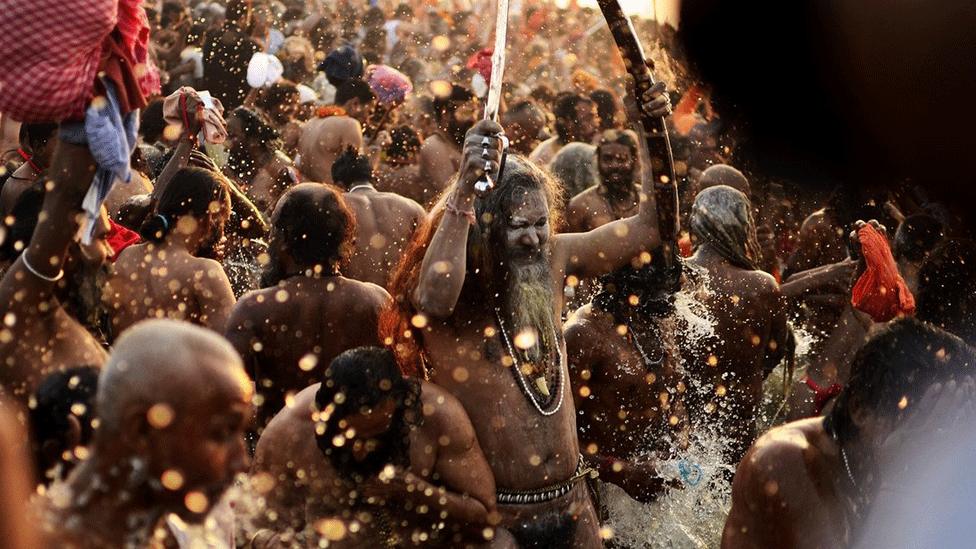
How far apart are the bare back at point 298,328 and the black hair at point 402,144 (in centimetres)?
387

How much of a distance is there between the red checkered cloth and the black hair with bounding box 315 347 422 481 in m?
1.11

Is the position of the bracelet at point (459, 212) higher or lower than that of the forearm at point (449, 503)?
higher

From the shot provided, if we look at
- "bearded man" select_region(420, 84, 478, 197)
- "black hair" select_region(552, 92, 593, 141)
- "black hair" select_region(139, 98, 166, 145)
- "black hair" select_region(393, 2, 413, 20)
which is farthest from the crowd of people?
"black hair" select_region(393, 2, 413, 20)

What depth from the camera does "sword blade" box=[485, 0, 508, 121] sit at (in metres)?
3.20

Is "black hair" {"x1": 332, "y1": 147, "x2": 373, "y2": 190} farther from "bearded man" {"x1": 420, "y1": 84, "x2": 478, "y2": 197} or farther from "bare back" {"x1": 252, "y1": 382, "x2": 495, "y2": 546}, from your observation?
"bare back" {"x1": 252, "y1": 382, "x2": 495, "y2": 546}

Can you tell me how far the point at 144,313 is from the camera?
4.29 m

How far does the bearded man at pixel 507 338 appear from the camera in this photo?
11.3ft

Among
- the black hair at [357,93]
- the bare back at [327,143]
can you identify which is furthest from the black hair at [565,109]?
the bare back at [327,143]

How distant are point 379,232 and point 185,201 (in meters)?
1.47

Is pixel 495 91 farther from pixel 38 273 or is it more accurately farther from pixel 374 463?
pixel 38 273

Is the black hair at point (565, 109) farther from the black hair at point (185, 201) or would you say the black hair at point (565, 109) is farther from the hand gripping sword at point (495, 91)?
the hand gripping sword at point (495, 91)

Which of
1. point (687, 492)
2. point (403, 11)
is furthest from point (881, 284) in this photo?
point (403, 11)

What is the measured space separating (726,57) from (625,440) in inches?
311

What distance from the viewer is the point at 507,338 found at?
3.49 m
